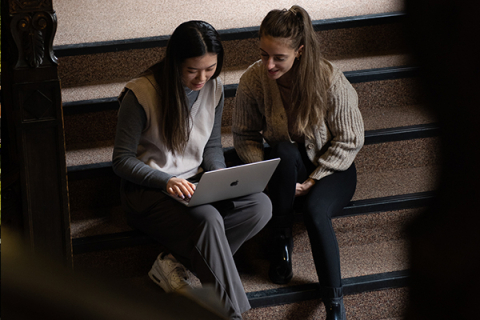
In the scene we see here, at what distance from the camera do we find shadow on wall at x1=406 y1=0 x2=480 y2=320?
4.2 inches

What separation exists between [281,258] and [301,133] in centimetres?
44

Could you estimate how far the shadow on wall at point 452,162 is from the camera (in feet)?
0.35

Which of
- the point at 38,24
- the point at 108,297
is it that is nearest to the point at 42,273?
the point at 108,297

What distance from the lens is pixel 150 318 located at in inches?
5.0

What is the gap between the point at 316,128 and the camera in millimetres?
1682

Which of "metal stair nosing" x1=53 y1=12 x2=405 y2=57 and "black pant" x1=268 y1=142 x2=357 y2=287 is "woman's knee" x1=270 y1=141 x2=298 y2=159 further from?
"metal stair nosing" x1=53 y1=12 x2=405 y2=57

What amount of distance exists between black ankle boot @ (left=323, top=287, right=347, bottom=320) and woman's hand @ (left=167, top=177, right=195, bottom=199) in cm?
54

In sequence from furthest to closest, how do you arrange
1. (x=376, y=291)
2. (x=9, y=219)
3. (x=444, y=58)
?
1. (x=376, y=291)
2. (x=9, y=219)
3. (x=444, y=58)

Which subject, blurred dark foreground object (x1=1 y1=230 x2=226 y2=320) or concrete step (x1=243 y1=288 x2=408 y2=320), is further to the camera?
concrete step (x1=243 y1=288 x2=408 y2=320)

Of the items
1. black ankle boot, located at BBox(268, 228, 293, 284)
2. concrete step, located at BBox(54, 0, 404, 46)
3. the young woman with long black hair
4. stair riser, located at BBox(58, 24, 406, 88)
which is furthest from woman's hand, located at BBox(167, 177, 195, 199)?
concrete step, located at BBox(54, 0, 404, 46)

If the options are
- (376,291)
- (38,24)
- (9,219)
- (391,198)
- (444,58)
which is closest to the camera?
(444,58)

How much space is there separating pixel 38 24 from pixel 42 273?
3.93 ft

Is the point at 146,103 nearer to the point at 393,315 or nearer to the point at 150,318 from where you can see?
the point at 393,315

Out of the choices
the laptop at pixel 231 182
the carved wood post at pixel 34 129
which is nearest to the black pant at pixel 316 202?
the laptop at pixel 231 182
